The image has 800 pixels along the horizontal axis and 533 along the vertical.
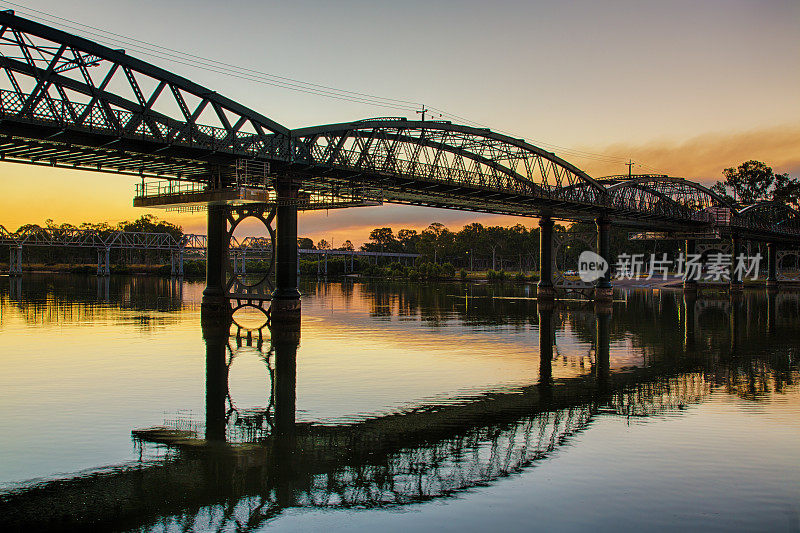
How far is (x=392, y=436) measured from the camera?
1905cm

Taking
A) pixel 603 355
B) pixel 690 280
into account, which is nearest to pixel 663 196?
pixel 690 280

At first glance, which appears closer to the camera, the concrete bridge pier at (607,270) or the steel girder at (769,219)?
the concrete bridge pier at (607,270)

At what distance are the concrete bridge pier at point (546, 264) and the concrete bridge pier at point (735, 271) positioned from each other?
5106cm

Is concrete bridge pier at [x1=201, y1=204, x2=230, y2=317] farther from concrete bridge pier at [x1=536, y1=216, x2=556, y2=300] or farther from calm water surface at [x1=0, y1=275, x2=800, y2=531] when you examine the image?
concrete bridge pier at [x1=536, y1=216, x2=556, y2=300]

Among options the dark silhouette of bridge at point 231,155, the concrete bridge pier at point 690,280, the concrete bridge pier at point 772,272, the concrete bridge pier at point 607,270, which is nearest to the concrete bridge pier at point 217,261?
the dark silhouette of bridge at point 231,155

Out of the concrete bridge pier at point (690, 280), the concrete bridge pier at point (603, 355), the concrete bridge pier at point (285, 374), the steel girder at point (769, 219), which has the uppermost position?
the steel girder at point (769, 219)

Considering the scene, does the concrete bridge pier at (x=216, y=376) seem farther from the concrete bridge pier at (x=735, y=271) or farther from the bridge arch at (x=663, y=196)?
the concrete bridge pier at (x=735, y=271)

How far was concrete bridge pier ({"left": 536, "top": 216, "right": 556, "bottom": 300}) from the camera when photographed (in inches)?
3439

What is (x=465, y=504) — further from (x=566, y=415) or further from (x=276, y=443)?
(x=566, y=415)

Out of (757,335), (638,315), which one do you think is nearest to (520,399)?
(757,335)

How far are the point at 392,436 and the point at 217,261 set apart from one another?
36807 millimetres

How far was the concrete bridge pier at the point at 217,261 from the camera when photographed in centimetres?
5234

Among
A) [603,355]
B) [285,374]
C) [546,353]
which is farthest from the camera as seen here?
[546,353]

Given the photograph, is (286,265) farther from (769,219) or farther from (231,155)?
(769,219)
